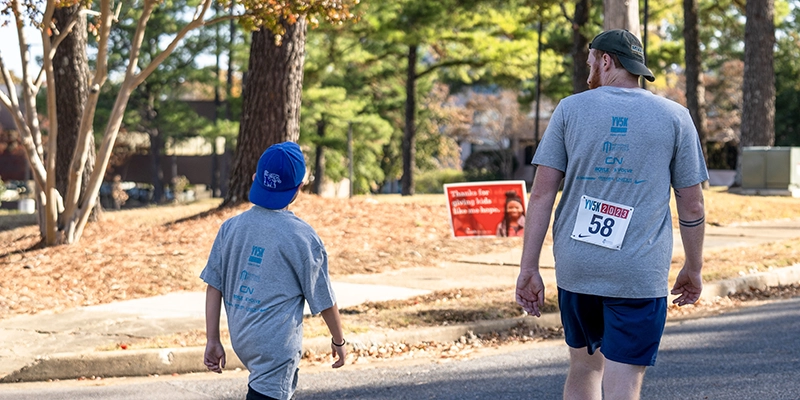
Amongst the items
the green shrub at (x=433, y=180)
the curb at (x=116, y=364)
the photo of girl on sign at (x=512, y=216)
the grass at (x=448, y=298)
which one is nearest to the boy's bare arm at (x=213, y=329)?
the curb at (x=116, y=364)

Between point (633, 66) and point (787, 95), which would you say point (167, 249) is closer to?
point (633, 66)

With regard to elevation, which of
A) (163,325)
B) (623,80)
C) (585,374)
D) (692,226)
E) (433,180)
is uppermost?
(623,80)

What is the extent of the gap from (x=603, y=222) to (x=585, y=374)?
69 centimetres

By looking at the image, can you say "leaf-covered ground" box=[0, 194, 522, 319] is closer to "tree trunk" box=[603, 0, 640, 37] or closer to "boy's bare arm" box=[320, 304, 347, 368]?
"tree trunk" box=[603, 0, 640, 37]

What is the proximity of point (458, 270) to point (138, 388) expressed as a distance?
6.09 m

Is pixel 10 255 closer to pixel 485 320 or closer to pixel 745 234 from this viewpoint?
pixel 485 320

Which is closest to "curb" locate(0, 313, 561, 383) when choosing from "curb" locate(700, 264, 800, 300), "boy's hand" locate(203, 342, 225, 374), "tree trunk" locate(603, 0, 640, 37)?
"boy's hand" locate(203, 342, 225, 374)

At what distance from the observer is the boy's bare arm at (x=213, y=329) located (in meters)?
3.58

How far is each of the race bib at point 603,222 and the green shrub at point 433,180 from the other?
46428 millimetres

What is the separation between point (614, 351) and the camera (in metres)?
3.48

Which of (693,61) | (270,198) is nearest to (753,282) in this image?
(270,198)

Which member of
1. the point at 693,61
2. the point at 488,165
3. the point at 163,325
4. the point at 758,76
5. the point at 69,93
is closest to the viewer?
the point at 163,325

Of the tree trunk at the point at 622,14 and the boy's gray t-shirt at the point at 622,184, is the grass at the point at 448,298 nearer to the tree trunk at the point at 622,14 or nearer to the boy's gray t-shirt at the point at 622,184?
the tree trunk at the point at 622,14

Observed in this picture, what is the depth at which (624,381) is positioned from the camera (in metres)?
3.47
